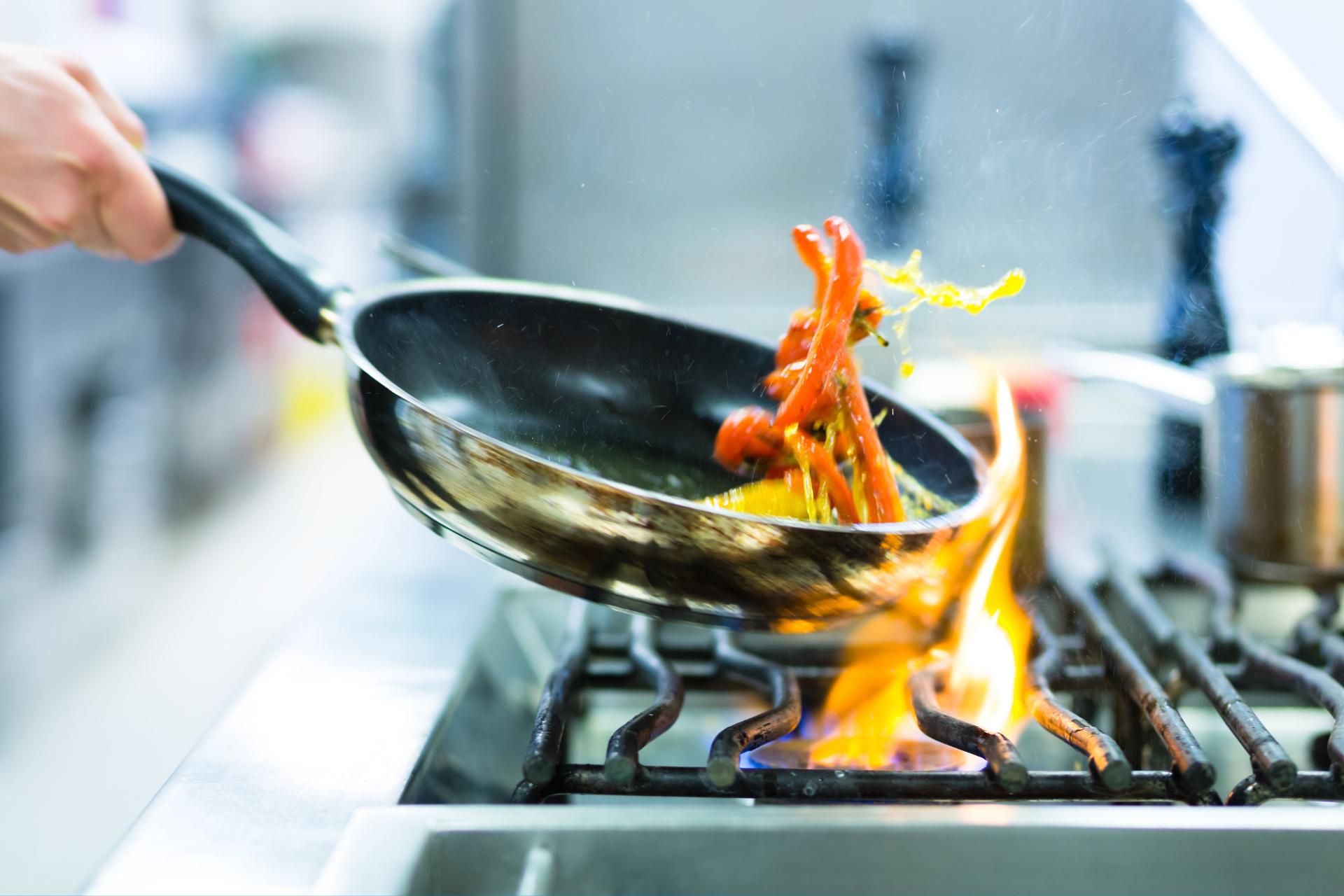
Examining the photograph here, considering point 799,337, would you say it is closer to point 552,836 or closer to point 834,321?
point 834,321

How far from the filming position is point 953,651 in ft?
1.87

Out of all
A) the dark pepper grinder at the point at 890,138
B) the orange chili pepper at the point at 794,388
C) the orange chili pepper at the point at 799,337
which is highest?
the dark pepper grinder at the point at 890,138

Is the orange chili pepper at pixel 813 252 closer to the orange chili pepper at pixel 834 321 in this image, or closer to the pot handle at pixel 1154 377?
the orange chili pepper at pixel 834 321

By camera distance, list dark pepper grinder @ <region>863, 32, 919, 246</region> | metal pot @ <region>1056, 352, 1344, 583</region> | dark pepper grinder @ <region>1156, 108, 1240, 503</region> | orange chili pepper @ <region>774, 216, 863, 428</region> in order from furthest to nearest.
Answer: dark pepper grinder @ <region>863, 32, 919, 246</region> < dark pepper grinder @ <region>1156, 108, 1240, 503</region> < metal pot @ <region>1056, 352, 1344, 583</region> < orange chili pepper @ <region>774, 216, 863, 428</region>

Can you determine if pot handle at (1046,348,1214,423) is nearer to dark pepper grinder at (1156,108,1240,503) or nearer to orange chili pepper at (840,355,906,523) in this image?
dark pepper grinder at (1156,108,1240,503)

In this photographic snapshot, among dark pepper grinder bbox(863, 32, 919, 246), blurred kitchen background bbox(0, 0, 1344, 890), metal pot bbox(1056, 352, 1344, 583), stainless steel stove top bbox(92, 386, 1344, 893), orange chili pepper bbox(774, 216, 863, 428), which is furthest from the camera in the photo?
dark pepper grinder bbox(863, 32, 919, 246)

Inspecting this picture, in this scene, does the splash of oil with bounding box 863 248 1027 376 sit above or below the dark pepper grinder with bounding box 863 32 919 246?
below

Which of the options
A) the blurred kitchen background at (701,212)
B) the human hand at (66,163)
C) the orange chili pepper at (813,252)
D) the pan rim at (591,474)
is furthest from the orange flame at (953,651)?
the human hand at (66,163)

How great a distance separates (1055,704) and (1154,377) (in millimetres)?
419

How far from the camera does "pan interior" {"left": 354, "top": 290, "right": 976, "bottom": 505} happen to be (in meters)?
0.57

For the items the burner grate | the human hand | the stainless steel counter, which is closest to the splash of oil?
the burner grate

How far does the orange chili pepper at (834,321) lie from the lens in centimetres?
48

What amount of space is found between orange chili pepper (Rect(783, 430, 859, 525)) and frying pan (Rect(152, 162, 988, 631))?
46mm

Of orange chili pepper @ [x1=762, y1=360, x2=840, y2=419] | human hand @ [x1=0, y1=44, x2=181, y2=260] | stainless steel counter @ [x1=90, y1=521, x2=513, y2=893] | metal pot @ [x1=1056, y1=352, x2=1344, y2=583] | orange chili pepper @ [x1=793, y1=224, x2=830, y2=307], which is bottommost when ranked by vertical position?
stainless steel counter @ [x1=90, y1=521, x2=513, y2=893]
